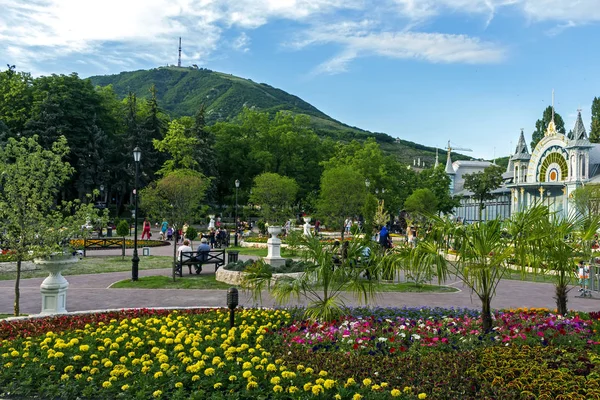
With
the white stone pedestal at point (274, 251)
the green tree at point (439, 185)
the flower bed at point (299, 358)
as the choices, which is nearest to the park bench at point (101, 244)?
the white stone pedestal at point (274, 251)

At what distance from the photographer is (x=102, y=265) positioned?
22.1 m

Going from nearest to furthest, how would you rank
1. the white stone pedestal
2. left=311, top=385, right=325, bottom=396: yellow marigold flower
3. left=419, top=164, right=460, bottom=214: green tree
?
left=311, top=385, right=325, bottom=396: yellow marigold flower, the white stone pedestal, left=419, top=164, right=460, bottom=214: green tree

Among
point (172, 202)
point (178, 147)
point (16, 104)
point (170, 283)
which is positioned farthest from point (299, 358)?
point (16, 104)

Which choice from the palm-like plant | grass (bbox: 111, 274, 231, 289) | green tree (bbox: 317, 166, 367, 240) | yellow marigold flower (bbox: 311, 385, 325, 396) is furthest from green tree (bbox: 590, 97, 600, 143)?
yellow marigold flower (bbox: 311, 385, 325, 396)

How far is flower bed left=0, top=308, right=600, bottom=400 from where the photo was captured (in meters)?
6.04

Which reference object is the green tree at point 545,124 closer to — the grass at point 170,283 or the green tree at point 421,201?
the green tree at point 421,201

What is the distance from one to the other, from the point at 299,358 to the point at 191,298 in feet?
25.0

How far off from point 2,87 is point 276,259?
4845 cm

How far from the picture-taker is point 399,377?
6477mm

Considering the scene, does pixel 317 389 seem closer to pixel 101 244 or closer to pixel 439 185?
pixel 101 244

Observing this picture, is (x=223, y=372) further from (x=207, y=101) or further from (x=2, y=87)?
(x=207, y=101)

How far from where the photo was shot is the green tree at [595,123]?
229ft

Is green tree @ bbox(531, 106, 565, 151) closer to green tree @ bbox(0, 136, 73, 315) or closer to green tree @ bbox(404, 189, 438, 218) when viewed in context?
green tree @ bbox(404, 189, 438, 218)

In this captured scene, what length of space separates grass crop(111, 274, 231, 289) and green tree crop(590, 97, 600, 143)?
6735 cm
